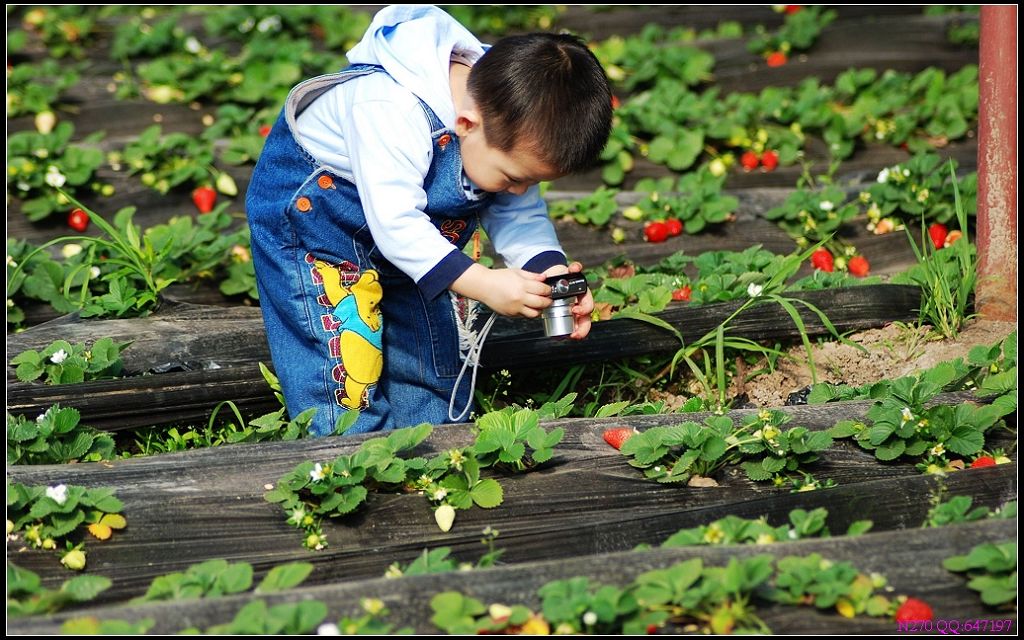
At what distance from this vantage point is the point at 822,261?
404cm

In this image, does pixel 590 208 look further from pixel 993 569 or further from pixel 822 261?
pixel 993 569

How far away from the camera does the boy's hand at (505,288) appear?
2.64 metres

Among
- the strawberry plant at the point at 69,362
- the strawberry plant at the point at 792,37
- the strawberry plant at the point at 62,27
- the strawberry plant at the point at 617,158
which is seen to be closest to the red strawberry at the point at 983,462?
the strawberry plant at the point at 69,362

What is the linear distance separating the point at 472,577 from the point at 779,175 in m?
3.18

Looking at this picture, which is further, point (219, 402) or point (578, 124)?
point (219, 402)

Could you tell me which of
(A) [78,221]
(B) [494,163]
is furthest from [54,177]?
(B) [494,163]

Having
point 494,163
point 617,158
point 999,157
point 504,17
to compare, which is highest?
point 504,17

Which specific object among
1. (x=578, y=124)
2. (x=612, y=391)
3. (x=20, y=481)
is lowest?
(x=612, y=391)

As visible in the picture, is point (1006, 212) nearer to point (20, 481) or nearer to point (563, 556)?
point (563, 556)

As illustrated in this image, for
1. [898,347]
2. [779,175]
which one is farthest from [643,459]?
[779,175]

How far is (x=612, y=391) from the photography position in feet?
11.2

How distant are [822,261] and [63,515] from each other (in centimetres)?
271

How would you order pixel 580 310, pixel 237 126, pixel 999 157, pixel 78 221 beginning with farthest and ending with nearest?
Result: pixel 237 126, pixel 78 221, pixel 999 157, pixel 580 310

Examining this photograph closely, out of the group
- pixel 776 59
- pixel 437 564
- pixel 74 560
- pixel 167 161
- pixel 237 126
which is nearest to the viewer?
pixel 437 564
